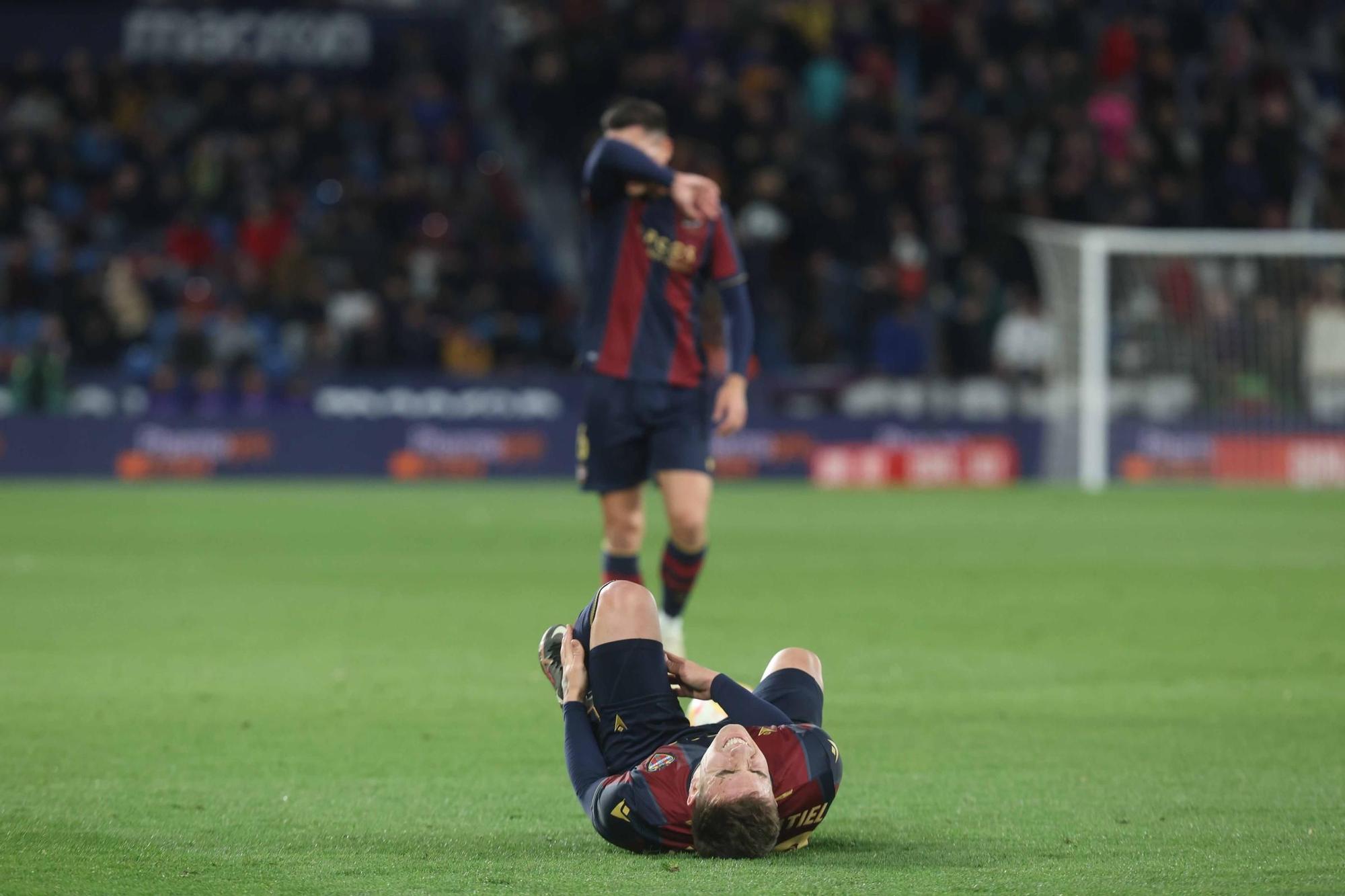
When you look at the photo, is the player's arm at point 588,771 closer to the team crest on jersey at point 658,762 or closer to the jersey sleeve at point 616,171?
the team crest on jersey at point 658,762

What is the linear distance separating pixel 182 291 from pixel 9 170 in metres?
2.61

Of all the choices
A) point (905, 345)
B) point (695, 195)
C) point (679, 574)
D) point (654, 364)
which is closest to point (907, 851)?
point (695, 195)

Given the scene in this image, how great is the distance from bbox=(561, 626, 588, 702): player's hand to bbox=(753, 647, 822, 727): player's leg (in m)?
0.46

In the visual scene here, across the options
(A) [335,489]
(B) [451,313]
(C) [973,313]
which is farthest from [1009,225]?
(A) [335,489]

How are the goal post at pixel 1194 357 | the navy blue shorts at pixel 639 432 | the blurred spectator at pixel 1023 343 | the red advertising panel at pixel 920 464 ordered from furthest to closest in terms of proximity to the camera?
the blurred spectator at pixel 1023 343 → the red advertising panel at pixel 920 464 → the goal post at pixel 1194 357 → the navy blue shorts at pixel 639 432

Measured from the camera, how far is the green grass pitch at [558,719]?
185 inches

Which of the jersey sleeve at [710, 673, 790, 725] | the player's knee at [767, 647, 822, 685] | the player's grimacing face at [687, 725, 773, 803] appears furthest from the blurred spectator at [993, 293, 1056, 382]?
the player's grimacing face at [687, 725, 773, 803]

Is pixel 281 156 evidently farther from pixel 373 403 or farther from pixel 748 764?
pixel 748 764

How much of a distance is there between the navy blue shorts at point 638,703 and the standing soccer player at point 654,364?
9.56 feet

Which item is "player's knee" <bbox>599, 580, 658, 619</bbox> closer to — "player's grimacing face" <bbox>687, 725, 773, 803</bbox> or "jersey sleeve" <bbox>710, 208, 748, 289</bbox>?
"player's grimacing face" <bbox>687, 725, 773, 803</bbox>

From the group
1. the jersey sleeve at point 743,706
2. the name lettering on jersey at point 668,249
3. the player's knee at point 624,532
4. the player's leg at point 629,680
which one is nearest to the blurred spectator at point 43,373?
the player's knee at point 624,532

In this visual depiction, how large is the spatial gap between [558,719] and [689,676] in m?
1.90

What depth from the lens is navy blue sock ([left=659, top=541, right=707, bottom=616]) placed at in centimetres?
812

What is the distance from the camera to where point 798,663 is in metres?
5.25
